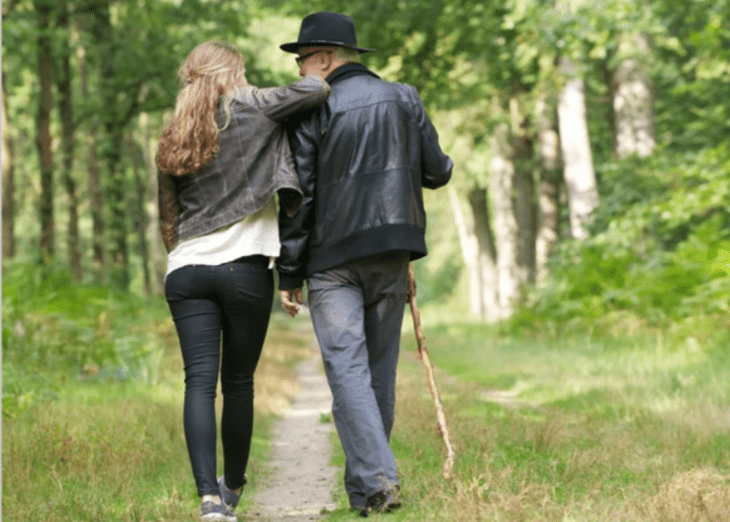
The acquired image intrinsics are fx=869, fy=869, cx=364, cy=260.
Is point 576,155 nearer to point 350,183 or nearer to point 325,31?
point 325,31

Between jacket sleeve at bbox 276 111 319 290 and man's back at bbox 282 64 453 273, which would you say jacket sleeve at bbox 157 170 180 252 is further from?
man's back at bbox 282 64 453 273

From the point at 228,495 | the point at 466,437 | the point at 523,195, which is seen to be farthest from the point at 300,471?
the point at 523,195

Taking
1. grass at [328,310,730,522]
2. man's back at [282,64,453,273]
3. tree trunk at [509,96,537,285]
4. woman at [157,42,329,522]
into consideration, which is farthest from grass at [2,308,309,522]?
tree trunk at [509,96,537,285]

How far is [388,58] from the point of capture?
17312 millimetres

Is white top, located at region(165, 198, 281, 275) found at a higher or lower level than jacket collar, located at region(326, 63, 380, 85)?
lower

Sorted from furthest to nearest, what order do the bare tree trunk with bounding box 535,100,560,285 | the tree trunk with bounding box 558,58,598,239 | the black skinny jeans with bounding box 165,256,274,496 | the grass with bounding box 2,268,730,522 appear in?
the bare tree trunk with bounding box 535,100,560,285 < the tree trunk with bounding box 558,58,598,239 < the black skinny jeans with bounding box 165,256,274,496 < the grass with bounding box 2,268,730,522

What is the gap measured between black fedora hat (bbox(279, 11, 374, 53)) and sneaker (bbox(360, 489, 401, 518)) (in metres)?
2.12

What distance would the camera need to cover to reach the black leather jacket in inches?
160

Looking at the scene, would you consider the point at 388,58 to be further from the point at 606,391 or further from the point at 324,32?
the point at 324,32

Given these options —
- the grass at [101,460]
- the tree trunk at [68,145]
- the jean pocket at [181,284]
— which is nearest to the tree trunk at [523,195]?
the tree trunk at [68,145]

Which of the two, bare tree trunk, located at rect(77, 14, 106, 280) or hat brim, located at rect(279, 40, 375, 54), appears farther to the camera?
bare tree trunk, located at rect(77, 14, 106, 280)

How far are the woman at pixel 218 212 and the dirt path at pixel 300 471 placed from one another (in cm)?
67

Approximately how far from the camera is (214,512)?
12.4ft

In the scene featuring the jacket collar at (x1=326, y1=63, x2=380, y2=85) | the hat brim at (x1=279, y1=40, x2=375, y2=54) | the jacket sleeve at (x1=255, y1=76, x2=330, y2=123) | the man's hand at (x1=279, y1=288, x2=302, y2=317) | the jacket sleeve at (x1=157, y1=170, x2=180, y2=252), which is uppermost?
the hat brim at (x1=279, y1=40, x2=375, y2=54)
